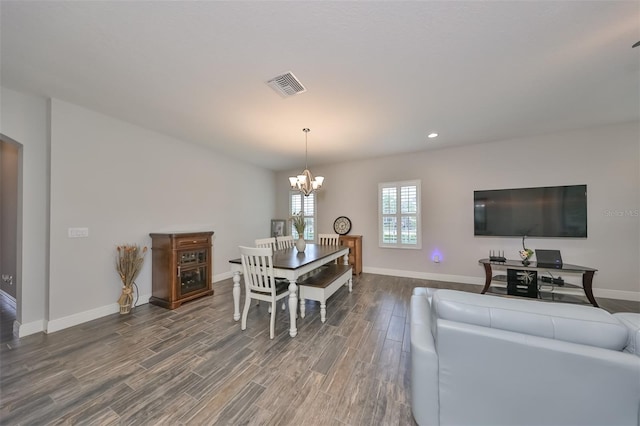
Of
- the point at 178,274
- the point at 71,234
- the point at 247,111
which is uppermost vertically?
the point at 247,111

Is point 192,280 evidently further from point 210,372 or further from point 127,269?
point 210,372

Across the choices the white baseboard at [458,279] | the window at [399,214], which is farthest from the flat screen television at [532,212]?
the window at [399,214]

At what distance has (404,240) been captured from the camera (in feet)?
16.2

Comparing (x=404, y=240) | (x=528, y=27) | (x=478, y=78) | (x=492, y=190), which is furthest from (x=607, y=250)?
(x=528, y=27)

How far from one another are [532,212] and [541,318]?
388cm

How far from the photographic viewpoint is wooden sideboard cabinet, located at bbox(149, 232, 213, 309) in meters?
3.21

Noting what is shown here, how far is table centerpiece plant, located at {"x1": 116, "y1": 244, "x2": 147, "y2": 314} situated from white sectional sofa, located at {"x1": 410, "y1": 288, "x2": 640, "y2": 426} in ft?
12.2

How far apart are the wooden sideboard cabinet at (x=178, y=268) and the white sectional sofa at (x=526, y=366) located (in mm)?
3354

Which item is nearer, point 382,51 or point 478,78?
point 382,51

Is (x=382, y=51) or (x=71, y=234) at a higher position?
(x=382, y=51)

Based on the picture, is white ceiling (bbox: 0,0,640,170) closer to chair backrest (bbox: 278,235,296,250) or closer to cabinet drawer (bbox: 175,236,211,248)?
cabinet drawer (bbox: 175,236,211,248)

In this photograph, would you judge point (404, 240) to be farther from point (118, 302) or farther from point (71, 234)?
point (71, 234)

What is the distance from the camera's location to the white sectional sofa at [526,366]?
967 mm

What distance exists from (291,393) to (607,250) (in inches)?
209
